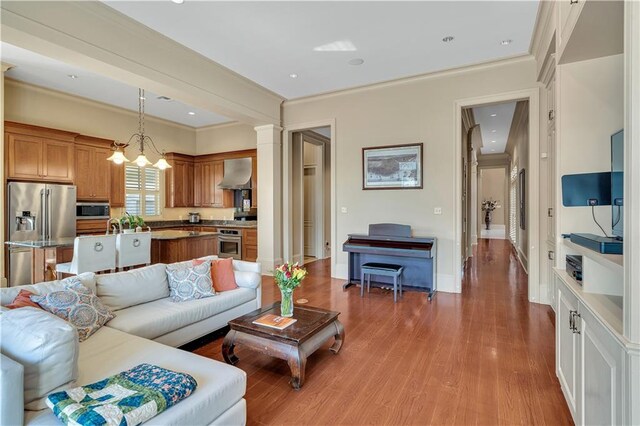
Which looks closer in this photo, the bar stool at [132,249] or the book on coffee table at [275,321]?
the book on coffee table at [275,321]

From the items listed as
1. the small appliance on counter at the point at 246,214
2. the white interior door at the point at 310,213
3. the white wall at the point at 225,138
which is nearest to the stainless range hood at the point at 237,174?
the white wall at the point at 225,138

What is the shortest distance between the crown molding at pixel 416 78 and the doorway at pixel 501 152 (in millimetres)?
432

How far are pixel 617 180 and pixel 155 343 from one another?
2820 millimetres

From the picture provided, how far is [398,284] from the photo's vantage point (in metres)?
4.75

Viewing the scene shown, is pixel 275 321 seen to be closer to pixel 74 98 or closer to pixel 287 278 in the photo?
pixel 287 278

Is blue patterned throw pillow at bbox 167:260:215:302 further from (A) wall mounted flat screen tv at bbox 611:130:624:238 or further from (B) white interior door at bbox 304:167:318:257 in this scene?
(B) white interior door at bbox 304:167:318:257

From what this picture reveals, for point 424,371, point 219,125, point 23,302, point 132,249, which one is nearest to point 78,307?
point 23,302

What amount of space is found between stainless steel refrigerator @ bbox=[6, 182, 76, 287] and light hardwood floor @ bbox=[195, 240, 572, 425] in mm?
3652

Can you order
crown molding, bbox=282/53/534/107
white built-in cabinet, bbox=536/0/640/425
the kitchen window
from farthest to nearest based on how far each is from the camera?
the kitchen window < crown molding, bbox=282/53/534/107 < white built-in cabinet, bbox=536/0/640/425

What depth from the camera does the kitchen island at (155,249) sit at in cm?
382

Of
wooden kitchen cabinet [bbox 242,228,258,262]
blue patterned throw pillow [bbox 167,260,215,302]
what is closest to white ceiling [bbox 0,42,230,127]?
wooden kitchen cabinet [bbox 242,228,258,262]

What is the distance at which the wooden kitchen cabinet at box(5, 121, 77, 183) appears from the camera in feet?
15.5

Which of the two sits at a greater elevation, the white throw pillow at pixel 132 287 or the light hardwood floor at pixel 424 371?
the white throw pillow at pixel 132 287

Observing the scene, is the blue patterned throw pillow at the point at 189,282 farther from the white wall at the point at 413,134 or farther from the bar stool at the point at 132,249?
the white wall at the point at 413,134
